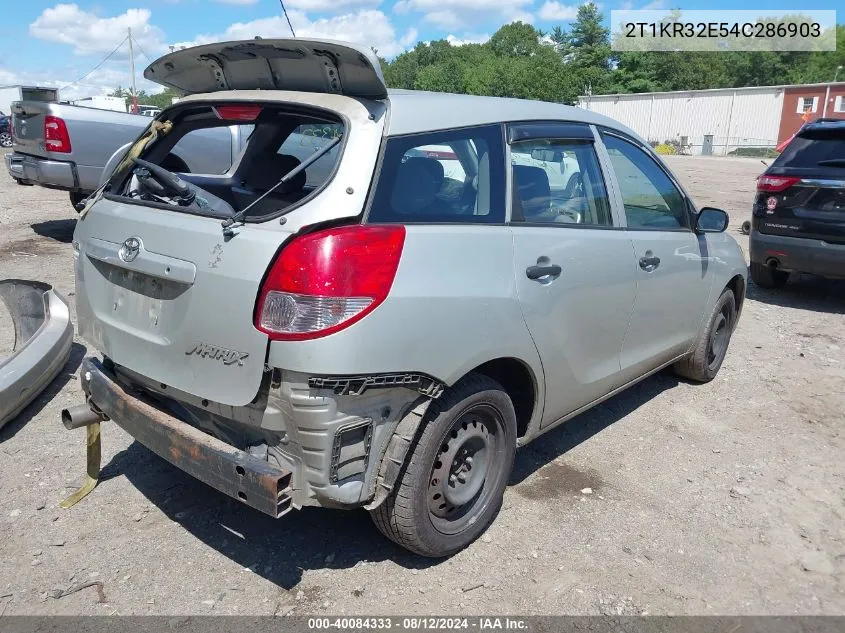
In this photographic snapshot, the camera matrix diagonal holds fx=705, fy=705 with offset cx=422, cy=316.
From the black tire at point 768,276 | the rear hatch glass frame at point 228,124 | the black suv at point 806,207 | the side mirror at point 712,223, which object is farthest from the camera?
the black tire at point 768,276

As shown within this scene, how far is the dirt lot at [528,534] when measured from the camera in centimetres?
287

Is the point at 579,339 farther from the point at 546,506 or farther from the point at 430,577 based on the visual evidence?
the point at 430,577

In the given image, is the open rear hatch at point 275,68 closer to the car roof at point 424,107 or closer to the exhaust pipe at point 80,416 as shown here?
the car roof at point 424,107

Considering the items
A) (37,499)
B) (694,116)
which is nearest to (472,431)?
(37,499)

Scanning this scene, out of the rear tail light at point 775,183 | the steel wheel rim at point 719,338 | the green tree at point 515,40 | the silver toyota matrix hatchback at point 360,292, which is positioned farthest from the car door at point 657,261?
the green tree at point 515,40

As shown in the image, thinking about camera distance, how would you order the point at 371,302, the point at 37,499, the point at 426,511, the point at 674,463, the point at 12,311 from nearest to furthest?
the point at 371,302
the point at 426,511
the point at 37,499
the point at 674,463
the point at 12,311

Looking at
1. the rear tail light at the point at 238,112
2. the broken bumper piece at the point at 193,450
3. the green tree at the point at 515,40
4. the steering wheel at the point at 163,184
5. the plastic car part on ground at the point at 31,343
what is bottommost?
the plastic car part on ground at the point at 31,343

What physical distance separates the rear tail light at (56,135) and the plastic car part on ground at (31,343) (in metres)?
3.91

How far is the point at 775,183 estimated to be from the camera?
7098mm

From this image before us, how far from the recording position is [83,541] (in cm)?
314

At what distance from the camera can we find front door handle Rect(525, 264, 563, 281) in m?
3.06

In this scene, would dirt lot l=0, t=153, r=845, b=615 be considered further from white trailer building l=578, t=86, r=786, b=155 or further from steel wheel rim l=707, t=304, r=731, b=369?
white trailer building l=578, t=86, r=786, b=155

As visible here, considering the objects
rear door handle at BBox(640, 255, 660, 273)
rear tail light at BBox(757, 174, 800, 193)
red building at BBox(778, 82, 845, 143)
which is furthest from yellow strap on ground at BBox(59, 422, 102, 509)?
red building at BBox(778, 82, 845, 143)

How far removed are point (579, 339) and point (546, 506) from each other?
0.86 meters
